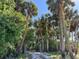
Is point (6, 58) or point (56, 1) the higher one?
point (56, 1)

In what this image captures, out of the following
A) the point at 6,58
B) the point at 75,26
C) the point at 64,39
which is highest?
the point at 75,26

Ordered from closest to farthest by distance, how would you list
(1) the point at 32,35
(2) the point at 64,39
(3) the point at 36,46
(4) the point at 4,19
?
1. (4) the point at 4,19
2. (2) the point at 64,39
3. (1) the point at 32,35
4. (3) the point at 36,46

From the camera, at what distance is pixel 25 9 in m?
35.1

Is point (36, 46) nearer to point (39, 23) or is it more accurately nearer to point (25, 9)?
point (39, 23)

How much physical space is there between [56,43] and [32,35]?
13355 millimetres

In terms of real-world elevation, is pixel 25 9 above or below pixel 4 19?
above

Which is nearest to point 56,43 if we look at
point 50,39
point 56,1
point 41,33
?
point 50,39

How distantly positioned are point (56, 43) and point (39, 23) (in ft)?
27.4

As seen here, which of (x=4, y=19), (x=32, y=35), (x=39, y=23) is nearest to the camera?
(x=4, y=19)

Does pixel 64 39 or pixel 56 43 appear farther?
pixel 56 43

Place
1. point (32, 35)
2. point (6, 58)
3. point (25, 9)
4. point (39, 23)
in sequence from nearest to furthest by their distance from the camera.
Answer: point (6, 58) → point (25, 9) → point (32, 35) → point (39, 23)

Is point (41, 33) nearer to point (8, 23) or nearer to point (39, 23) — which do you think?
point (39, 23)

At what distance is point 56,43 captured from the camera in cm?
5216

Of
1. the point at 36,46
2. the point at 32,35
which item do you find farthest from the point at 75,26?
the point at 36,46
